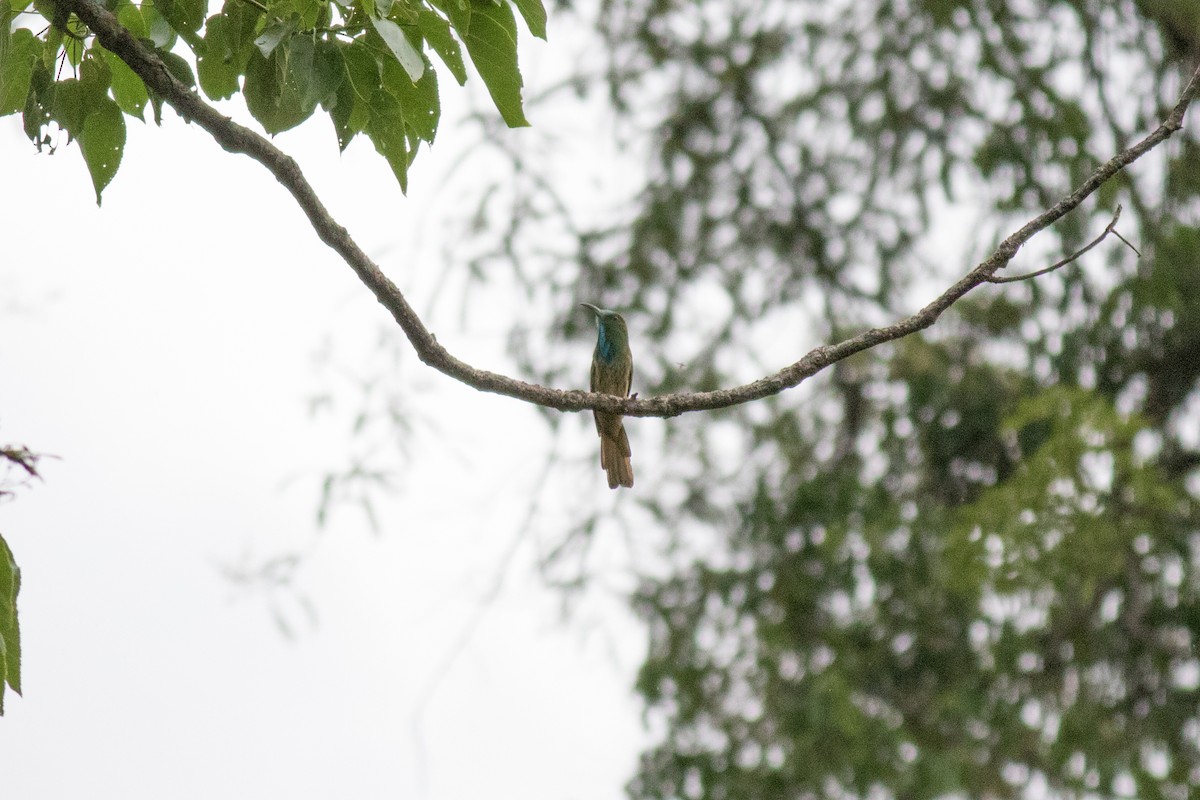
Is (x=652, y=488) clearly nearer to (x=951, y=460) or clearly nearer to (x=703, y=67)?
(x=951, y=460)

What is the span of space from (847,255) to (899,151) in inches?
28.0

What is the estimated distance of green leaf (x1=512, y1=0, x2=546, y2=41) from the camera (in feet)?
6.49

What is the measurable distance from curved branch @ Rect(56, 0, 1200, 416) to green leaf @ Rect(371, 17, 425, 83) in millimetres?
447

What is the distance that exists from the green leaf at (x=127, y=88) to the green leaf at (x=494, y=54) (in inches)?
21.4

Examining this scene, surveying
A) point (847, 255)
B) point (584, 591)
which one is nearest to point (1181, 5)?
point (847, 255)

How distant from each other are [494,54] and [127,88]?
0.61m

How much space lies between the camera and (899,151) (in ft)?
28.1

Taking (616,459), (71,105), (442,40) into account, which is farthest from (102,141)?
(616,459)

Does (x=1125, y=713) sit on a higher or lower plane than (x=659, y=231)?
lower

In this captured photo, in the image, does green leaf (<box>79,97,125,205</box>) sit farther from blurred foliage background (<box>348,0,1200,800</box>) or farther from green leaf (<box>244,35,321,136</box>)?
blurred foliage background (<box>348,0,1200,800</box>)

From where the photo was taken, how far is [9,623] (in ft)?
5.57

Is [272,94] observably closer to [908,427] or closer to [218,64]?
[218,64]

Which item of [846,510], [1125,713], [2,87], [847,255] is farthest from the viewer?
[847,255]

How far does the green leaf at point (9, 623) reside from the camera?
164cm
